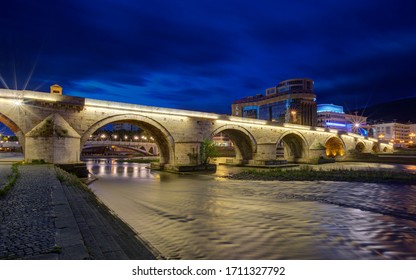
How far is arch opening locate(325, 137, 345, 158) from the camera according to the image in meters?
57.8

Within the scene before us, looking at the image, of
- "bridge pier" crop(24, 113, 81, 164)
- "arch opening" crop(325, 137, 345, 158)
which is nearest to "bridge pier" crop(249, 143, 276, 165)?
"bridge pier" crop(24, 113, 81, 164)

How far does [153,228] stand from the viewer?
26.3ft

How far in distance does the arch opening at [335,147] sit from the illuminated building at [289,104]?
985 inches

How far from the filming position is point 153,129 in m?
27.1

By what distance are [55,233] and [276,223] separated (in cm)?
621

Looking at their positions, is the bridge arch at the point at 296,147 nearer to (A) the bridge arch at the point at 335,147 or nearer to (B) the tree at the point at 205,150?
(A) the bridge arch at the point at 335,147

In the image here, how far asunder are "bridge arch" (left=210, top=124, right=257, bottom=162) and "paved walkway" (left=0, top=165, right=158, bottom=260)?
2804 centimetres

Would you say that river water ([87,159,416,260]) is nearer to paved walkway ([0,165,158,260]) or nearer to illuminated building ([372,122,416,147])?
paved walkway ([0,165,158,260])

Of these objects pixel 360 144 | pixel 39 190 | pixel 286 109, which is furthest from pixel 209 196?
pixel 286 109

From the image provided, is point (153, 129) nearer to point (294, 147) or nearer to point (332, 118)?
point (294, 147)

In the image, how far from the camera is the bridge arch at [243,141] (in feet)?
115

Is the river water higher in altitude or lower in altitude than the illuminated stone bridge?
lower
